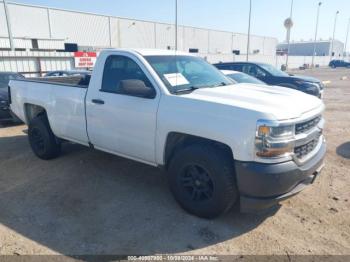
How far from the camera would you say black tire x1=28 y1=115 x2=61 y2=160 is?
537cm

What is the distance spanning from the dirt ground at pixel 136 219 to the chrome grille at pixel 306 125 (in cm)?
110

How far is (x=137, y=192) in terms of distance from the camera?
14.2ft

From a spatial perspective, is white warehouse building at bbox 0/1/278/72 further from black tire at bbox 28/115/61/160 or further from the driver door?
the driver door

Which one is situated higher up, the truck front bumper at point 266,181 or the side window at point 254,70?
the side window at point 254,70

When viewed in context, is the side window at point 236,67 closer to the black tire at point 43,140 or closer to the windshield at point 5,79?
the windshield at point 5,79

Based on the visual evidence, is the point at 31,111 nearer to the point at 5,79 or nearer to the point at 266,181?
the point at 5,79

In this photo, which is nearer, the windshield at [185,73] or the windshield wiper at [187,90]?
the windshield wiper at [187,90]

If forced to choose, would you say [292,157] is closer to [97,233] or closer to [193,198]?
[193,198]

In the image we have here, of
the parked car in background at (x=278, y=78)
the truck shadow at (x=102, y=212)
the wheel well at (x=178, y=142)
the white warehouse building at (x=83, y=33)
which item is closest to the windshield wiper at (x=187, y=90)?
the wheel well at (x=178, y=142)

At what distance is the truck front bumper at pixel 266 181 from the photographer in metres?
2.93

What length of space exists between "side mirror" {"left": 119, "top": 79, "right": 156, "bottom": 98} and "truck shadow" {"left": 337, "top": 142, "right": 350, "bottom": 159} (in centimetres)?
423

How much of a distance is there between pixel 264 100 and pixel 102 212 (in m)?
2.38

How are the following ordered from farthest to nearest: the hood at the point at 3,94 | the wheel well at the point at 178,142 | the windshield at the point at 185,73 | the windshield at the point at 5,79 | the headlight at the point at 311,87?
the headlight at the point at 311,87 → the windshield at the point at 5,79 → the hood at the point at 3,94 → the windshield at the point at 185,73 → the wheel well at the point at 178,142

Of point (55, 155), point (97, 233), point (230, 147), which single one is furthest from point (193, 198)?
point (55, 155)
